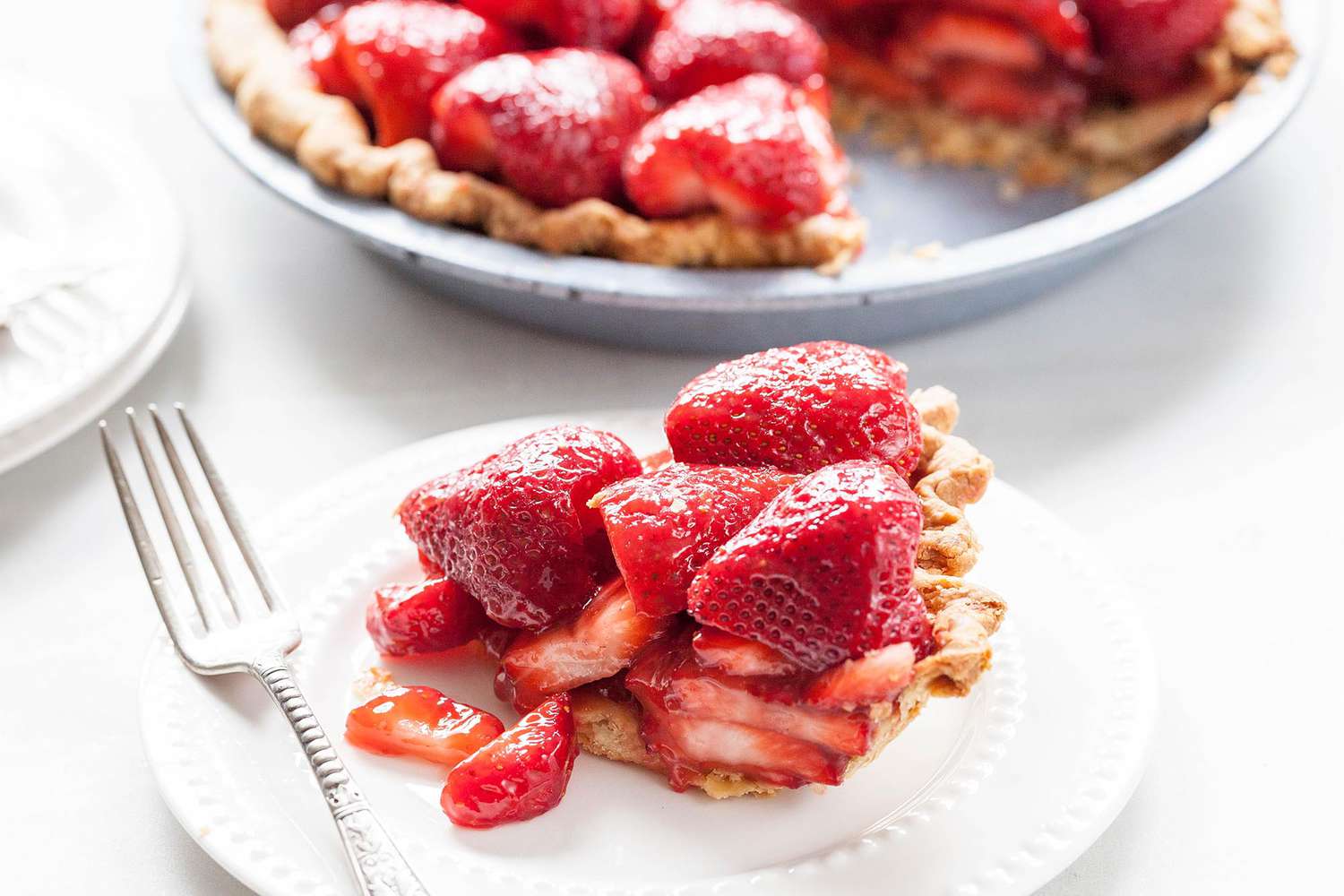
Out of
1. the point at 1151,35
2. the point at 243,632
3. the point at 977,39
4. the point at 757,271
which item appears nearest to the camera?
the point at 243,632

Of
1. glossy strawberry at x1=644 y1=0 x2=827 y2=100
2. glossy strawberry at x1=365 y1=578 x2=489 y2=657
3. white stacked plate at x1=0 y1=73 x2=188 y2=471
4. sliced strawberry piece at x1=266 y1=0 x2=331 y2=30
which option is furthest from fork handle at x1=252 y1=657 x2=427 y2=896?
sliced strawberry piece at x1=266 y1=0 x2=331 y2=30

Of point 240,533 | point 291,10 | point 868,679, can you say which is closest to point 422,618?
point 240,533

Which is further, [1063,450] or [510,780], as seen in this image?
[1063,450]

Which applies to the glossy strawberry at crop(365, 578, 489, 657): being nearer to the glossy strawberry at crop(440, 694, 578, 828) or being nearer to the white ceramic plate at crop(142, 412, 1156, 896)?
the white ceramic plate at crop(142, 412, 1156, 896)

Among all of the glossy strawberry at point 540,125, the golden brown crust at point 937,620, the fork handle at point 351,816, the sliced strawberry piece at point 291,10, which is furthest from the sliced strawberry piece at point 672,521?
the sliced strawberry piece at point 291,10

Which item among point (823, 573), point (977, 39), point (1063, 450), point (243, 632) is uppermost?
point (823, 573)

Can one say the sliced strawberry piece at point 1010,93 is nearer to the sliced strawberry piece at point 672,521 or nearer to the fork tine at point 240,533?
the sliced strawberry piece at point 672,521

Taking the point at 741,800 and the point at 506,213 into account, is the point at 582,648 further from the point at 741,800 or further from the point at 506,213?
the point at 506,213
